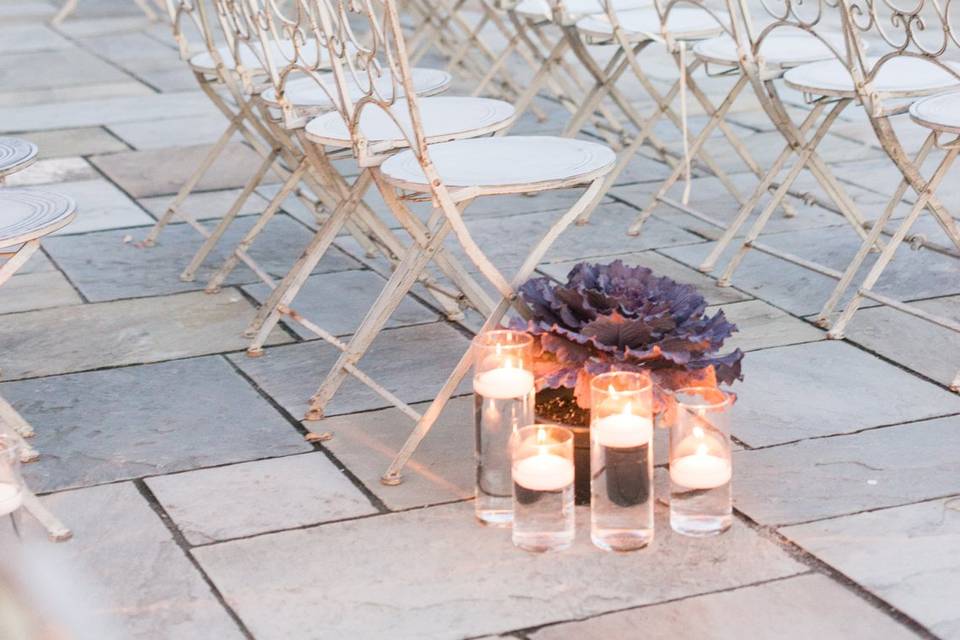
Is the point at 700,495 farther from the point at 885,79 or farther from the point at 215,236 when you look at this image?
the point at 215,236

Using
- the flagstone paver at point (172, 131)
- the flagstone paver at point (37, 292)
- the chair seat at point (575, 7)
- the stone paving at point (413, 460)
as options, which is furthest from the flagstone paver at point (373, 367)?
the flagstone paver at point (172, 131)

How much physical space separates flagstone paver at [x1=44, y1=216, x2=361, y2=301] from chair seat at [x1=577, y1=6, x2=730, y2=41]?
1.08 metres

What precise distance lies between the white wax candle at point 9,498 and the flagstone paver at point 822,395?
4.64 feet

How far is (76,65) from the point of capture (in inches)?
307

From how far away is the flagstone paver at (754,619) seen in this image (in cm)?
230

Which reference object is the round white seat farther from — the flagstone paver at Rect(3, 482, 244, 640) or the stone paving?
the flagstone paver at Rect(3, 482, 244, 640)

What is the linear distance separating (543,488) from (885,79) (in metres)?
1.65

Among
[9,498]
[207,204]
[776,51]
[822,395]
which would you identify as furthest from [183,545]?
[207,204]

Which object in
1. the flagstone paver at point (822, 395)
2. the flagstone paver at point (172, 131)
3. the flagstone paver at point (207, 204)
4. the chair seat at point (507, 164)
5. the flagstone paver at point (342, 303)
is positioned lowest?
the flagstone paver at point (172, 131)

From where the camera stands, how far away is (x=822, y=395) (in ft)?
10.7

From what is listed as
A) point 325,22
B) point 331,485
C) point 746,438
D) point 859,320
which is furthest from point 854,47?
point 331,485

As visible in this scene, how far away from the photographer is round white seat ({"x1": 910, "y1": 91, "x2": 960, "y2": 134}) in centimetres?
317

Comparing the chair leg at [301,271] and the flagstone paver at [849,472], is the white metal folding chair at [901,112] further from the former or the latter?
the chair leg at [301,271]

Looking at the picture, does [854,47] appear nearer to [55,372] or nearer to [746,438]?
[746,438]
